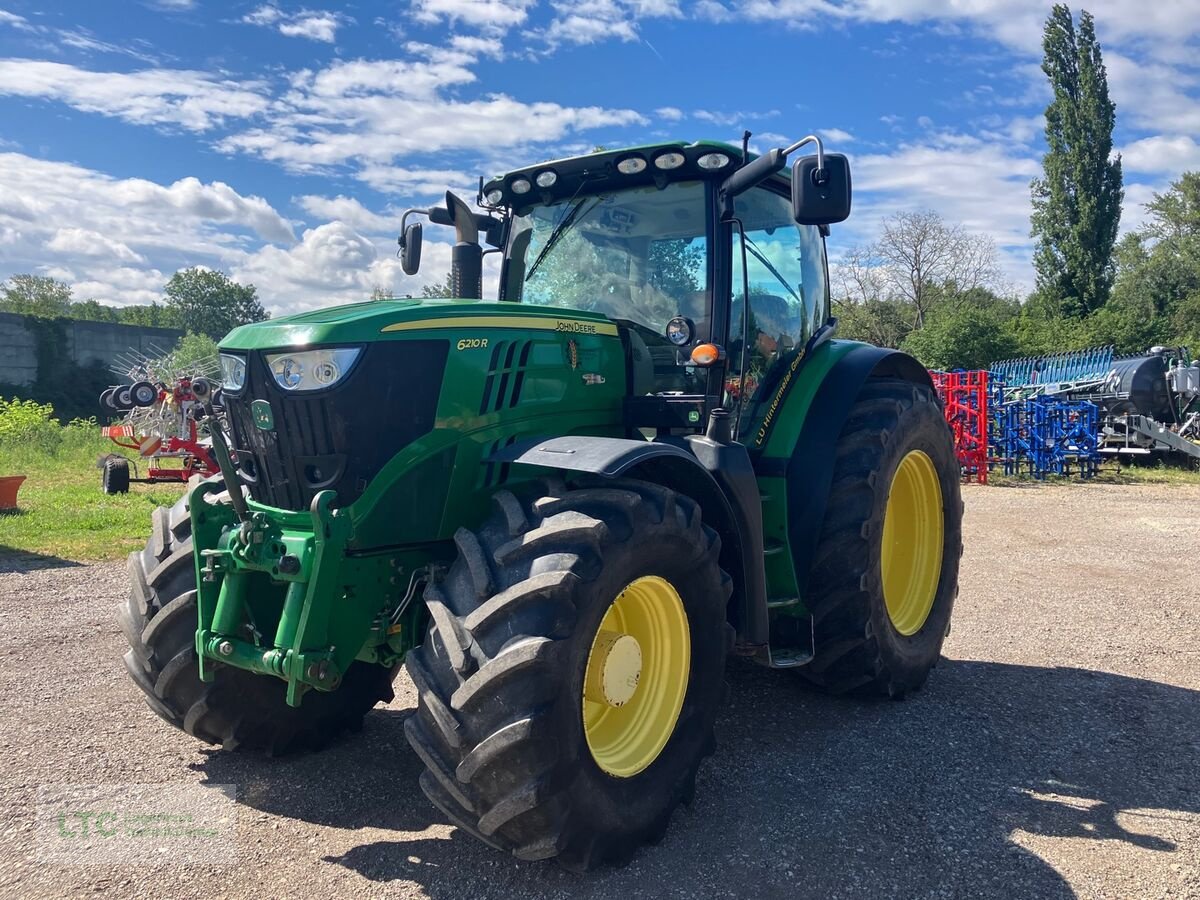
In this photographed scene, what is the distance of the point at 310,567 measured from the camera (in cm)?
309

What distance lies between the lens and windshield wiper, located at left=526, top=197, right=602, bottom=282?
14.9ft

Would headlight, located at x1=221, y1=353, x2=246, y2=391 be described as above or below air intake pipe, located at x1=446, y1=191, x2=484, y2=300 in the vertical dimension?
below

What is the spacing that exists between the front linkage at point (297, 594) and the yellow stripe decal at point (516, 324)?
660 millimetres

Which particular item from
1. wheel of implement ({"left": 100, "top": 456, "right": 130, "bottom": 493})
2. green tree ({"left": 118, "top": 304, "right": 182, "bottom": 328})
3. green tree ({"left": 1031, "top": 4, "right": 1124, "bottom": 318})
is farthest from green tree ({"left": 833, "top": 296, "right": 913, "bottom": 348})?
green tree ({"left": 118, "top": 304, "right": 182, "bottom": 328})

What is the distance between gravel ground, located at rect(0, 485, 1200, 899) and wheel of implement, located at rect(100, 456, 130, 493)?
272 inches

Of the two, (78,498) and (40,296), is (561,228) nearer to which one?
(78,498)

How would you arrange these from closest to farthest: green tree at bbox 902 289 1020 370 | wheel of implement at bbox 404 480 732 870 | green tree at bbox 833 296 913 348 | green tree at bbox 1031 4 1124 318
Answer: wheel of implement at bbox 404 480 732 870
green tree at bbox 902 289 1020 370
green tree at bbox 1031 4 1124 318
green tree at bbox 833 296 913 348

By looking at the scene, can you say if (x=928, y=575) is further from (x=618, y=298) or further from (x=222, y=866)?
(x=222, y=866)

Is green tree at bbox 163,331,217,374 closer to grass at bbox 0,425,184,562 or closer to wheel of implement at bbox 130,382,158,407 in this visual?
grass at bbox 0,425,184,562

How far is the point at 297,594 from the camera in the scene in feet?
10.2

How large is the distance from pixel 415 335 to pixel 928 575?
3335mm

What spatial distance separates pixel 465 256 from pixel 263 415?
1761mm

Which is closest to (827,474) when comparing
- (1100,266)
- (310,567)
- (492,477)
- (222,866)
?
(492,477)

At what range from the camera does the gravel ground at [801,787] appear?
2.99m
